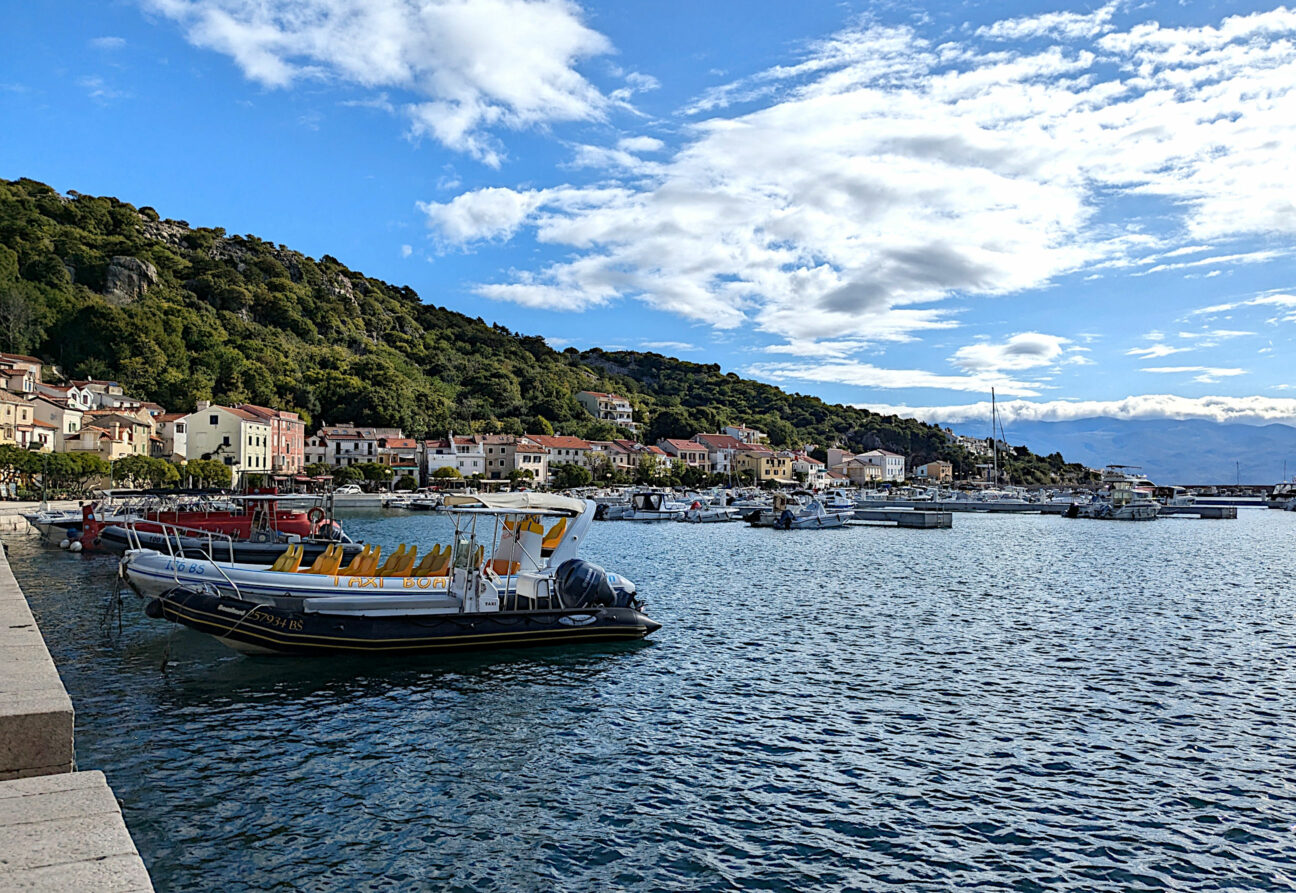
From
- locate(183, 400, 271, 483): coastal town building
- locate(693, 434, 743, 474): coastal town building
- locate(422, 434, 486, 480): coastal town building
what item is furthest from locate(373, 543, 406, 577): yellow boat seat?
locate(693, 434, 743, 474): coastal town building

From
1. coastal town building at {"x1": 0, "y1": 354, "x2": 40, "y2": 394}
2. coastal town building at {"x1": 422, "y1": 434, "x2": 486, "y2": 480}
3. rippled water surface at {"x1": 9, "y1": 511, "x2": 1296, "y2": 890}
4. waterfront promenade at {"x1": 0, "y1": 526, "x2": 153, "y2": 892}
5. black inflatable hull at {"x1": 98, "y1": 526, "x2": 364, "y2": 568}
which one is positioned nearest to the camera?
waterfront promenade at {"x1": 0, "y1": 526, "x2": 153, "y2": 892}

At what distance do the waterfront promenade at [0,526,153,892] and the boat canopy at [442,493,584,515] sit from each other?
38.4ft

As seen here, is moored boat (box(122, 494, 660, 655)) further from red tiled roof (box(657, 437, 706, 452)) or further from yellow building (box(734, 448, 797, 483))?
yellow building (box(734, 448, 797, 483))

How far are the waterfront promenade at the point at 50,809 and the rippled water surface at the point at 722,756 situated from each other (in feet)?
12.9

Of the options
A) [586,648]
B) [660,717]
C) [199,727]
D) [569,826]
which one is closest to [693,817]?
[569,826]

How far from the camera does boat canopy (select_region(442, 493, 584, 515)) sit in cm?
1867

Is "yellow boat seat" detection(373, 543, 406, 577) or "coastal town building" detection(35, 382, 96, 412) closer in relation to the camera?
"yellow boat seat" detection(373, 543, 406, 577)

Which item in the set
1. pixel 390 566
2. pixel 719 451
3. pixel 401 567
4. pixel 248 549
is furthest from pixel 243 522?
pixel 719 451

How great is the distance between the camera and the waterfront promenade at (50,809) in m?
3.78

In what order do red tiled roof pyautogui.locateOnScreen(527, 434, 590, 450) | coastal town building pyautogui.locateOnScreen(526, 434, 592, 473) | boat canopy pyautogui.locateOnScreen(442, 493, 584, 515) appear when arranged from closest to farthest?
boat canopy pyautogui.locateOnScreen(442, 493, 584, 515) < coastal town building pyautogui.locateOnScreen(526, 434, 592, 473) < red tiled roof pyautogui.locateOnScreen(527, 434, 590, 450)

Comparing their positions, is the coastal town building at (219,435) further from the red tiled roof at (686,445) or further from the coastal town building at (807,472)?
the coastal town building at (807,472)

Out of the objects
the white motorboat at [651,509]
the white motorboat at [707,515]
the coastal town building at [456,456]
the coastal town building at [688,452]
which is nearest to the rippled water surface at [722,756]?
the white motorboat at [707,515]

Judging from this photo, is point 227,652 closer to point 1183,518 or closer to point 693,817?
Answer: point 693,817

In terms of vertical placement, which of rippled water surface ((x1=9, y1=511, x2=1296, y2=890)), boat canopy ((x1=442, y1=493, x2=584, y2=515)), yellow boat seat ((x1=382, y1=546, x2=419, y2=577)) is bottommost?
rippled water surface ((x1=9, y1=511, x2=1296, y2=890))
